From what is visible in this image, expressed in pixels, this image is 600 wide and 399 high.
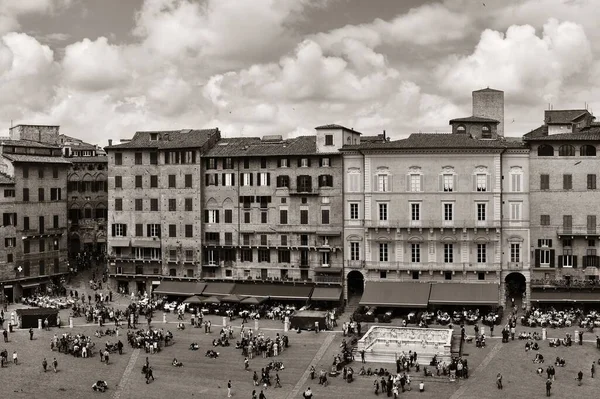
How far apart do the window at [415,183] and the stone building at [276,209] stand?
6700 millimetres

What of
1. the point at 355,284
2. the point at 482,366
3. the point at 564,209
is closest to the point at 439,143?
the point at 564,209

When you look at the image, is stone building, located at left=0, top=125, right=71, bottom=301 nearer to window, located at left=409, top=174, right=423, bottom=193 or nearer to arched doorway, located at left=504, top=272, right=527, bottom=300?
window, located at left=409, top=174, right=423, bottom=193

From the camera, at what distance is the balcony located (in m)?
70.4

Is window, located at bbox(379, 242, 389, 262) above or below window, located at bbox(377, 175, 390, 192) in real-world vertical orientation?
below

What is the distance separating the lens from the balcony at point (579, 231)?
7038cm

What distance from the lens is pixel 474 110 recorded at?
91375 mm

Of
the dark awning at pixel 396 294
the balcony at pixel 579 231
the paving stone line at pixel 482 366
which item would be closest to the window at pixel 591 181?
the balcony at pixel 579 231

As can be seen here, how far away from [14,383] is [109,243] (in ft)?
97.0

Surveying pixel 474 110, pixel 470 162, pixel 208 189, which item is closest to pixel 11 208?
pixel 208 189

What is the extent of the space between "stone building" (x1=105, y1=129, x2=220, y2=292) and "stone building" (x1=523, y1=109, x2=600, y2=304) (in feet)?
105

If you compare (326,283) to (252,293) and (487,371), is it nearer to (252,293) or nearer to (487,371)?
(252,293)

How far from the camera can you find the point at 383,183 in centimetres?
7244

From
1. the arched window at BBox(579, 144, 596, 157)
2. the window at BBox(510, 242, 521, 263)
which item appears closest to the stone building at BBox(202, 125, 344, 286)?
the window at BBox(510, 242, 521, 263)

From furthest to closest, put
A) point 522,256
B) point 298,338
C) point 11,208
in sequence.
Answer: point 11,208 → point 522,256 → point 298,338
